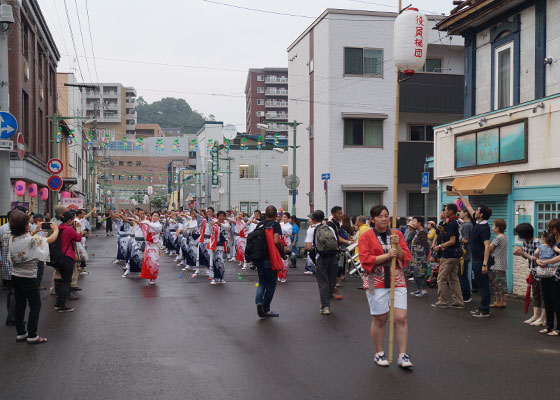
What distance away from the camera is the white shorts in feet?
21.8

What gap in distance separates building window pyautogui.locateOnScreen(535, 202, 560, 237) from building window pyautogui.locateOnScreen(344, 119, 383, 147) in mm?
16092

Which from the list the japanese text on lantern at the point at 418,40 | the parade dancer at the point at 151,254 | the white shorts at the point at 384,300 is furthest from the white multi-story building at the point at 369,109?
the white shorts at the point at 384,300

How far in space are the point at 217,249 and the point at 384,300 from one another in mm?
8517

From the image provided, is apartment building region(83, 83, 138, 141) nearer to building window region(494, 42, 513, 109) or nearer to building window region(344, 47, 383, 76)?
building window region(344, 47, 383, 76)

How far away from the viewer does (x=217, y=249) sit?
48.3 ft

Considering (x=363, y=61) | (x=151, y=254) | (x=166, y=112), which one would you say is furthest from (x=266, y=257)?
(x=166, y=112)

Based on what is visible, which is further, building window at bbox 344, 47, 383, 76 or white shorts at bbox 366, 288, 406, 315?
building window at bbox 344, 47, 383, 76

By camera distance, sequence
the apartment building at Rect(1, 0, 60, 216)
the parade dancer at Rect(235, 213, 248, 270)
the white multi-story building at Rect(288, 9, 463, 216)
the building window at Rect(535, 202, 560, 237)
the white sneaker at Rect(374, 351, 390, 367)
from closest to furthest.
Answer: the white sneaker at Rect(374, 351, 390, 367), the building window at Rect(535, 202, 560, 237), the parade dancer at Rect(235, 213, 248, 270), the apartment building at Rect(1, 0, 60, 216), the white multi-story building at Rect(288, 9, 463, 216)

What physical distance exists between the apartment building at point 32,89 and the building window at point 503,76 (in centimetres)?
1706

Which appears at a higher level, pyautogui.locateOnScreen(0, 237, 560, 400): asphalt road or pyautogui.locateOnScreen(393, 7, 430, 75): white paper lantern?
pyautogui.locateOnScreen(393, 7, 430, 75): white paper lantern

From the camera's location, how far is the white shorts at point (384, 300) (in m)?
6.64

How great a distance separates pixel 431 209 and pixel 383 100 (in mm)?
5783

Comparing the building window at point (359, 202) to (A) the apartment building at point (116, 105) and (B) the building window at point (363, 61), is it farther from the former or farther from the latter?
(A) the apartment building at point (116, 105)

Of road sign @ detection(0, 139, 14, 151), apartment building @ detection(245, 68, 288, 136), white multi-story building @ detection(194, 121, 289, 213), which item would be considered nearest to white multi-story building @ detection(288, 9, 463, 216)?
road sign @ detection(0, 139, 14, 151)
